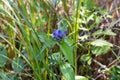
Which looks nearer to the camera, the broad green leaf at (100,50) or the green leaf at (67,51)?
the green leaf at (67,51)

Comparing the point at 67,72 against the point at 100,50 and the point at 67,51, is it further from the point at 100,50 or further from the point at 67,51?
the point at 100,50

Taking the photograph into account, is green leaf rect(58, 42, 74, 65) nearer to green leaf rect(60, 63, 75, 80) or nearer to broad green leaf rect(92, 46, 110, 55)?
green leaf rect(60, 63, 75, 80)

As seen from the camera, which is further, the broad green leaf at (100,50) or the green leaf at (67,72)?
the broad green leaf at (100,50)

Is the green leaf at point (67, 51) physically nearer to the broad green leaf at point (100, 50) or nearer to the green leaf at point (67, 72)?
the green leaf at point (67, 72)

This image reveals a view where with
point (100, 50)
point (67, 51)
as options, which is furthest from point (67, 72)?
point (100, 50)

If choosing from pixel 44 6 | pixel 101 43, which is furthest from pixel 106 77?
pixel 44 6

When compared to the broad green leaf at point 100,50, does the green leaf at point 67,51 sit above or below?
below

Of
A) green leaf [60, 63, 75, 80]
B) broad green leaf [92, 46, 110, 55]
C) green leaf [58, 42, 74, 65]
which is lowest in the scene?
green leaf [60, 63, 75, 80]

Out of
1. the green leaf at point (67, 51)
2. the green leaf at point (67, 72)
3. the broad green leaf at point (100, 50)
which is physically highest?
the broad green leaf at point (100, 50)

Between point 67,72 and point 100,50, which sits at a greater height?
point 100,50

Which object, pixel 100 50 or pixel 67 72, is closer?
pixel 67 72

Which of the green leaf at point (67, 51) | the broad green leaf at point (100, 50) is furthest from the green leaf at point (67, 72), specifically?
the broad green leaf at point (100, 50)

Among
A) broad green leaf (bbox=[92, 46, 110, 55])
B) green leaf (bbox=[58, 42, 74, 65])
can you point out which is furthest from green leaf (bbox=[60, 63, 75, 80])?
broad green leaf (bbox=[92, 46, 110, 55])
